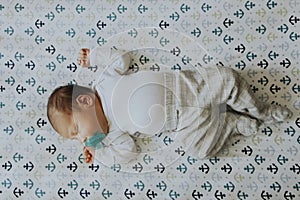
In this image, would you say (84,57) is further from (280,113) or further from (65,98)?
(280,113)

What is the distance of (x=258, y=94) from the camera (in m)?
1.32

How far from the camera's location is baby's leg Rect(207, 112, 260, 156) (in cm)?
128

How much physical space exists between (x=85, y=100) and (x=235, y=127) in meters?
0.38

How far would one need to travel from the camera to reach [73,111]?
1301 millimetres

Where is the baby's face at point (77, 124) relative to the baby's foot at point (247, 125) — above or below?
above

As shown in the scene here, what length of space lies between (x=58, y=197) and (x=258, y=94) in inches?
22.6

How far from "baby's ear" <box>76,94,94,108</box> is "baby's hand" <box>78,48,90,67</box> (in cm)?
10

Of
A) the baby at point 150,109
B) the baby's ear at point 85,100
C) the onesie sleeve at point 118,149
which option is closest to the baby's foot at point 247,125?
the baby at point 150,109

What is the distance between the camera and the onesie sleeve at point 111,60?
1.34 metres

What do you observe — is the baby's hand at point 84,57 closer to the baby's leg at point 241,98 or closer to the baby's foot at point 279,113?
the baby's leg at point 241,98

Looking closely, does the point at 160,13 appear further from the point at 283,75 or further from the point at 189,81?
the point at 283,75

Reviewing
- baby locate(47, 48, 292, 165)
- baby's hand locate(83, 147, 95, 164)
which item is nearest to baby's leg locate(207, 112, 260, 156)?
baby locate(47, 48, 292, 165)

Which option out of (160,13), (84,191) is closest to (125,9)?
(160,13)

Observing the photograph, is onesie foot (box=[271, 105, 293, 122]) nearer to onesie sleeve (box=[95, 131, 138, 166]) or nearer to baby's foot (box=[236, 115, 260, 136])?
baby's foot (box=[236, 115, 260, 136])
